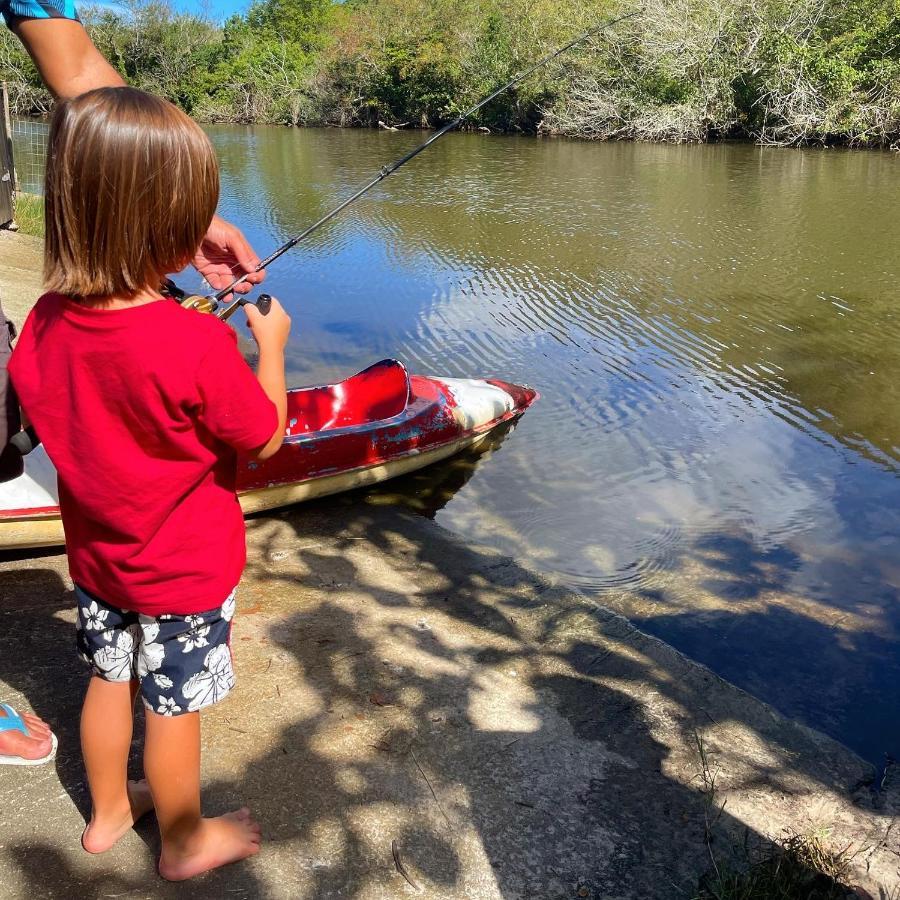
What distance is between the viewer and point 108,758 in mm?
2055

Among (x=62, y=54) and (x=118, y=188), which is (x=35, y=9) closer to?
(x=62, y=54)

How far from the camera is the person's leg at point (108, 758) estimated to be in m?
2.01

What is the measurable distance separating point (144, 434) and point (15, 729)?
129cm

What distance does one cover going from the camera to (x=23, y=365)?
178 centimetres

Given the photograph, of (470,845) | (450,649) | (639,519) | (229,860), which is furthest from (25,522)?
(639,519)

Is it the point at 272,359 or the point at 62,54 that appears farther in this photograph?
the point at 62,54

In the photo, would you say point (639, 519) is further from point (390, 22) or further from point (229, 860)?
point (390, 22)

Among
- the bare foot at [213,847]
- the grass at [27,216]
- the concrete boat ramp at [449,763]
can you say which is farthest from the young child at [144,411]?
the grass at [27,216]

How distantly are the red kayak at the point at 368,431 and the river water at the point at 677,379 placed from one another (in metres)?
0.27

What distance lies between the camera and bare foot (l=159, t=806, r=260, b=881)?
2.12 metres

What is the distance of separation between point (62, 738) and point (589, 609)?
7.16ft

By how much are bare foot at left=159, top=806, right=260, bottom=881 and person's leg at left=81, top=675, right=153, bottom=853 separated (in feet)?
0.55

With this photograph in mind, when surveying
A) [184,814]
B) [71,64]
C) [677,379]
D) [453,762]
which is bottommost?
[677,379]

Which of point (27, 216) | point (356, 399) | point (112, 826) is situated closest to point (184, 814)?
point (112, 826)
